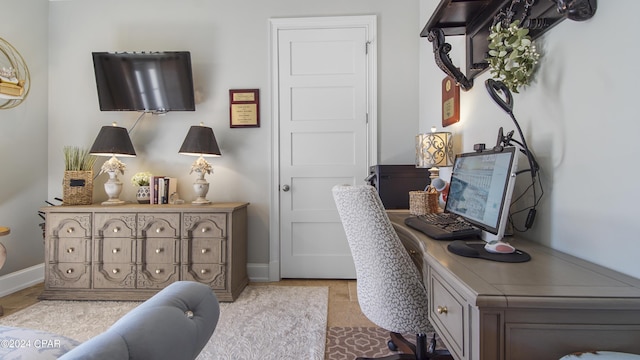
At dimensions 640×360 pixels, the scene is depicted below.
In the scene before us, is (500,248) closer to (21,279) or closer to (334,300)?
(334,300)

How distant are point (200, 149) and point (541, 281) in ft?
7.79

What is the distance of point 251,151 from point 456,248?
7.09 ft

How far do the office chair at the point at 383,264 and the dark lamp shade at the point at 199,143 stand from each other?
1665 mm

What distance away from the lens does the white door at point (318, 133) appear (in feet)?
8.80

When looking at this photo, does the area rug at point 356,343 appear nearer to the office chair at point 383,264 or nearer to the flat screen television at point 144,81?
the office chair at point 383,264

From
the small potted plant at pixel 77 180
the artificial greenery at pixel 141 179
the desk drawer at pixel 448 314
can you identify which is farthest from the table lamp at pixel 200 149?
the desk drawer at pixel 448 314

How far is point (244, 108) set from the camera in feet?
8.87

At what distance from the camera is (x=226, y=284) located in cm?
228

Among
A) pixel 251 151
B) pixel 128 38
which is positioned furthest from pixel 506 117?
pixel 128 38

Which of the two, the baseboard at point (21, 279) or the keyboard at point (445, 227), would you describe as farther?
the baseboard at point (21, 279)

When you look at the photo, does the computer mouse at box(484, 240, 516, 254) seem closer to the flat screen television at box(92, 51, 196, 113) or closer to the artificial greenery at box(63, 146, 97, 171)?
the flat screen television at box(92, 51, 196, 113)

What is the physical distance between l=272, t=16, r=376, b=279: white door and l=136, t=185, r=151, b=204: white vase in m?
1.14

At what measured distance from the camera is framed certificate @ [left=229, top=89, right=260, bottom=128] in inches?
106

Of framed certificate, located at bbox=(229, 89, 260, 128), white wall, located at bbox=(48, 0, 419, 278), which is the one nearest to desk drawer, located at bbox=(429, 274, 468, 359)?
white wall, located at bbox=(48, 0, 419, 278)
